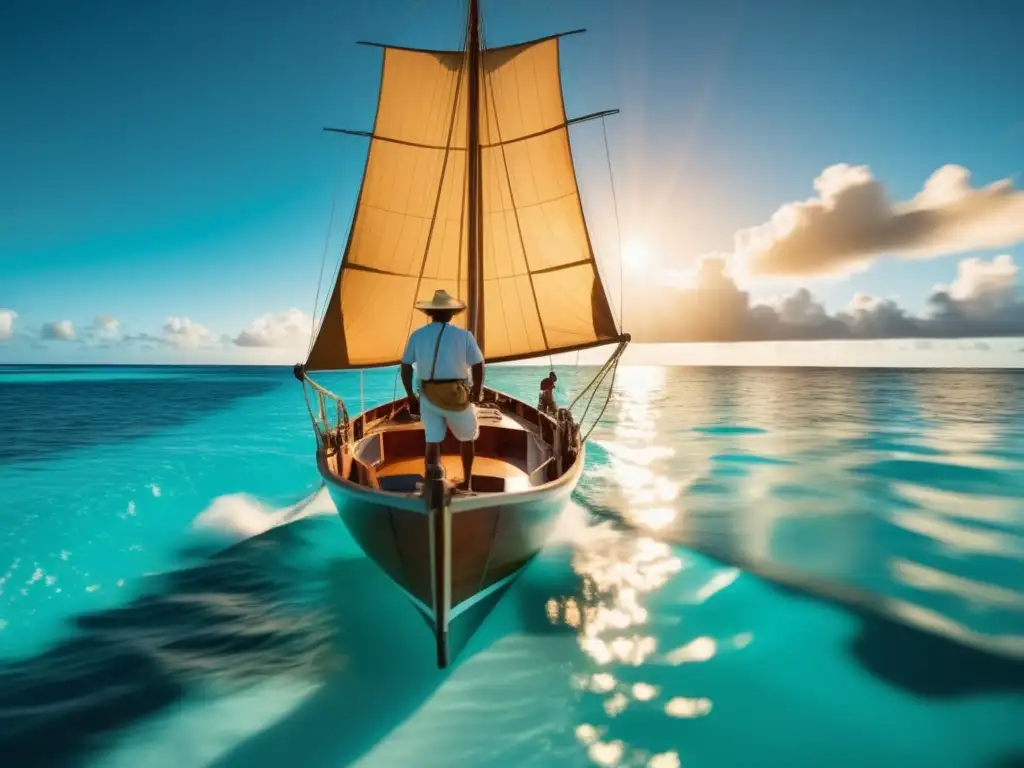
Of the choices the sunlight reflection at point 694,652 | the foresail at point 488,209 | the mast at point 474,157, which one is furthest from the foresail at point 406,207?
the sunlight reflection at point 694,652

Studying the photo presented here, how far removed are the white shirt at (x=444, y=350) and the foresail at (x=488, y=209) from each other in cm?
549

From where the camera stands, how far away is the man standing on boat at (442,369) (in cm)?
465

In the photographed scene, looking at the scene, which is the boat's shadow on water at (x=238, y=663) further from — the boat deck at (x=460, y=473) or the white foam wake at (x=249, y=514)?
the white foam wake at (x=249, y=514)

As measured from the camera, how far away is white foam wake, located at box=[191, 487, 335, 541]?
1021 cm

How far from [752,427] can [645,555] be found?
19771mm

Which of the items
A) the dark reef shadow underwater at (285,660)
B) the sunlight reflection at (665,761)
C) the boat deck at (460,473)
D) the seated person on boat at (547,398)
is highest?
the seated person on boat at (547,398)

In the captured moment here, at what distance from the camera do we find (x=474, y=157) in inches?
414

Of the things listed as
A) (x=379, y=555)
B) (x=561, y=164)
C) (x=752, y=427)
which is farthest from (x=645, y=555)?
(x=752, y=427)

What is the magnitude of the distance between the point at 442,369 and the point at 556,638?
11.7 ft

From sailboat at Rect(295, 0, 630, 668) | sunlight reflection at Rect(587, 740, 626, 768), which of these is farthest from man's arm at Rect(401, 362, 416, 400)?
sunlight reflection at Rect(587, 740, 626, 768)

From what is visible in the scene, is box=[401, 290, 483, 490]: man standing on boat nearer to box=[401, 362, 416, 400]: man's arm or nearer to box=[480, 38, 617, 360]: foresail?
box=[401, 362, 416, 400]: man's arm

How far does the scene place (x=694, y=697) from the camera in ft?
15.7

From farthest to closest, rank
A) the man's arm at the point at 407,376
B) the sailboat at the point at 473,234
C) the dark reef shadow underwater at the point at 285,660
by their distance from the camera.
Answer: the sailboat at the point at 473,234 → the man's arm at the point at 407,376 → the dark reef shadow underwater at the point at 285,660

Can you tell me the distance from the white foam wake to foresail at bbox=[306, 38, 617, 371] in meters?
4.12
